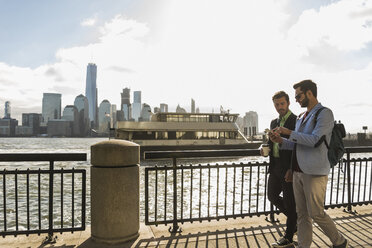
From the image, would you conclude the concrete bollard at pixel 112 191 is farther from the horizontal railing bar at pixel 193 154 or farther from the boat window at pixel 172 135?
the boat window at pixel 172 135

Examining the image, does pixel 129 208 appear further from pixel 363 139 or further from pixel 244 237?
pixel 363 139

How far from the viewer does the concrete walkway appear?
3.46 metres

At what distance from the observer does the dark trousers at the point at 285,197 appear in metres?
3.38

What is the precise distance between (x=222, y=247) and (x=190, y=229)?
764 mm

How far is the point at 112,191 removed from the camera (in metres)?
3.45

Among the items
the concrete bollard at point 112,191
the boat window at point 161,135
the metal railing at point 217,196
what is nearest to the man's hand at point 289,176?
the metal railing at point 217,196

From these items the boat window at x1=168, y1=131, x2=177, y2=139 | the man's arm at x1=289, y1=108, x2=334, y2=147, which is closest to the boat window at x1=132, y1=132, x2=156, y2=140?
the boat window at x1=168, y1=131, x2=177, y2=139

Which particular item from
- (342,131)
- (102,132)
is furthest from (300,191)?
(102,132)

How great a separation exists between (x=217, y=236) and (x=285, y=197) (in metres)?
1.07

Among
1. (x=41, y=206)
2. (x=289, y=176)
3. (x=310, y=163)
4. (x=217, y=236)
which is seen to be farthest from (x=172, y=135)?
(x=310, y=163)

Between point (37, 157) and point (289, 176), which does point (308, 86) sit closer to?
point (289, 176)

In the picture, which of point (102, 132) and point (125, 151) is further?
point (102, 132)

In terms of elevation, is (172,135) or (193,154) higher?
(193,154)

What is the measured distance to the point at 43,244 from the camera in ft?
11.5
